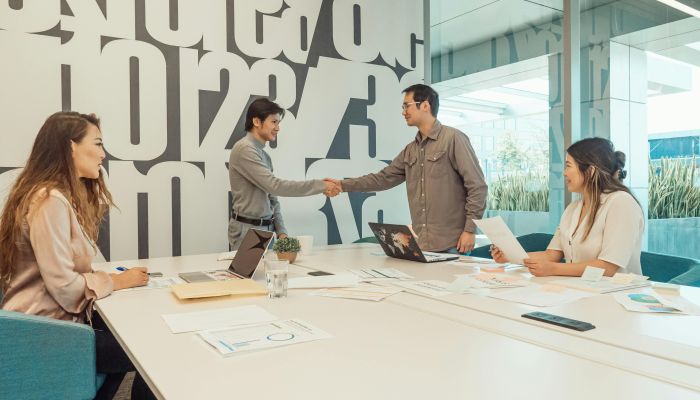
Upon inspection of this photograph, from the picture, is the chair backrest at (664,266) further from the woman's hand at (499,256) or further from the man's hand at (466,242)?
the man's hand at (466,242)

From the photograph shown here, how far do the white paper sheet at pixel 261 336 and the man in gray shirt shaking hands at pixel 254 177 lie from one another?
6.66 feet

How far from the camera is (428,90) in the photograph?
3.51 m

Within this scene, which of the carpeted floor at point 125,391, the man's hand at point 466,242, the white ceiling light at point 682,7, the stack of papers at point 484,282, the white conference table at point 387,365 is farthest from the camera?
the white ceiling light at point 682,7

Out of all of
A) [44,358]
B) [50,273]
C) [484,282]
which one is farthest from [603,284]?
[50,273]

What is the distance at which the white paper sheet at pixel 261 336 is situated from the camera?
1215 mm

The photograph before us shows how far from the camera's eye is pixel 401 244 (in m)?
2.59

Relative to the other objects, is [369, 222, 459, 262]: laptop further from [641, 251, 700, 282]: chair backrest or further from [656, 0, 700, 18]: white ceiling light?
[656, 0, 700, 18]: white ceiling light

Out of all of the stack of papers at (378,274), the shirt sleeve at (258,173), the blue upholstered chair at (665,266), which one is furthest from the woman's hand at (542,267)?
the shirt sleeve at (258,173)

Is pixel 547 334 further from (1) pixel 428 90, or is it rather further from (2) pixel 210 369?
(1) pixel 428 90

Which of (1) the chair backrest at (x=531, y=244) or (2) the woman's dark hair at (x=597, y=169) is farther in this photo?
(1) the chair backrest at (x=531, y=244)

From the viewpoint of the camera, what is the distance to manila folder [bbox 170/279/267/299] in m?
1.76

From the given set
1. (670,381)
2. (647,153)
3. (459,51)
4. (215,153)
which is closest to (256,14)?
(215,153)

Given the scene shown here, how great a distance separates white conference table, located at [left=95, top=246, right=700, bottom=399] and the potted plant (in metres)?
0.97

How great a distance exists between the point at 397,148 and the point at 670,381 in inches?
155
